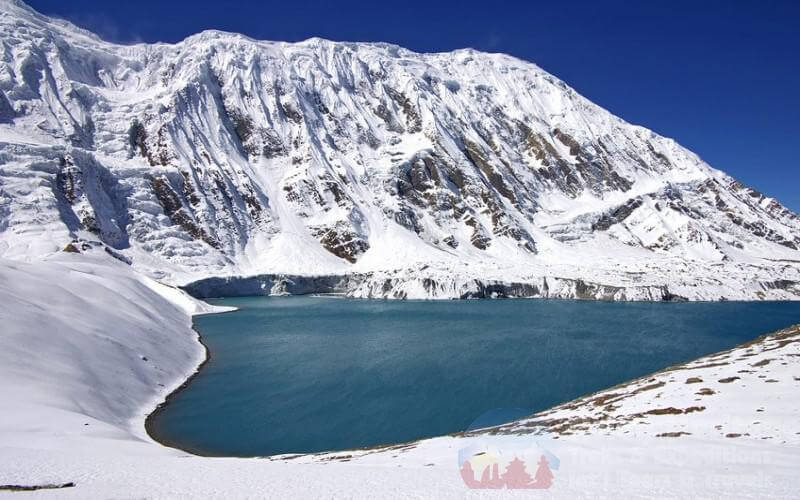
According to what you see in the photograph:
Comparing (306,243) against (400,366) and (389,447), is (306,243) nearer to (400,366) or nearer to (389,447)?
(400,366)

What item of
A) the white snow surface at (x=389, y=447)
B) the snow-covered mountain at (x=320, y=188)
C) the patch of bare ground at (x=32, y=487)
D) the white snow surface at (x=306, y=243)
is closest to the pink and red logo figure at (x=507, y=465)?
the white snow surface at (x=389, y=447)

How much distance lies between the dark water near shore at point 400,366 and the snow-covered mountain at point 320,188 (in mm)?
32460

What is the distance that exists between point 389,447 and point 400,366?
22311 mm

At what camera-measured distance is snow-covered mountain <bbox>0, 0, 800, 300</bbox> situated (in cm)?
10406

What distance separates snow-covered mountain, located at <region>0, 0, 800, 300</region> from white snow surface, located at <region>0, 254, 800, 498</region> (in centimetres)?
5874

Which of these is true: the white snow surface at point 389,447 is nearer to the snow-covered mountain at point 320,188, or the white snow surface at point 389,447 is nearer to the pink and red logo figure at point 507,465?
the pink and red logo figure at point 507,465

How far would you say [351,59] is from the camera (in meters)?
192

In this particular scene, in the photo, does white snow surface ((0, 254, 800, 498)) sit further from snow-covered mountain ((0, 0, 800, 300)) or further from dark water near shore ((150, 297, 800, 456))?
snow-covered mountain ((0, 0, 800, 300))

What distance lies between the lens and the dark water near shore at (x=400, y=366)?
26.3 m

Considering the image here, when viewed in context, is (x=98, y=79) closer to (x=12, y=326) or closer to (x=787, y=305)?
(x=12, y=326)

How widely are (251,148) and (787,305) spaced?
458 ft

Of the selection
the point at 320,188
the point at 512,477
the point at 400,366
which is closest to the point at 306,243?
the point at 320,188

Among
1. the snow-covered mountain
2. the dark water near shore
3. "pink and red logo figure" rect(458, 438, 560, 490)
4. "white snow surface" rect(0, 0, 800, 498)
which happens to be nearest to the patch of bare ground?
"white snow surface" rect(0, 0, 800, 498)

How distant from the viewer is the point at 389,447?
61.7ft
